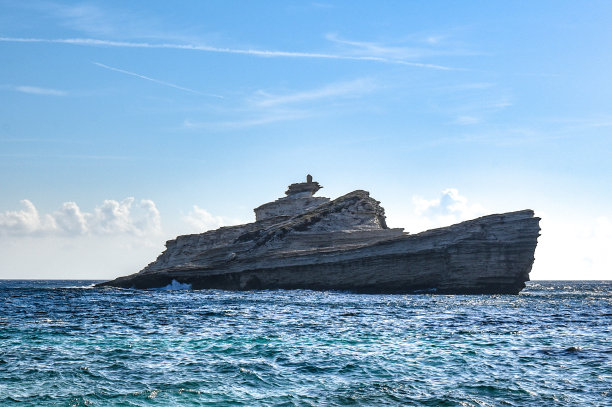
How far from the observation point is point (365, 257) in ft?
189

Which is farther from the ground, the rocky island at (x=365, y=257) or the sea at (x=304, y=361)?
the rocky island at (x=365, y=257)

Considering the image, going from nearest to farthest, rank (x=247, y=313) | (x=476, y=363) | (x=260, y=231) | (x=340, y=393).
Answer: (x=340, y=393) < (x=476, y=363) < (x=247, y=313) < (x=260, y=231)

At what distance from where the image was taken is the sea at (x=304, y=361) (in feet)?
47.6

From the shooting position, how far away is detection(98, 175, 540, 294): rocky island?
53500mm

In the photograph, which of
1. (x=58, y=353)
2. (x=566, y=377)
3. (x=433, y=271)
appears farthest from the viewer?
(x=433, y=271)

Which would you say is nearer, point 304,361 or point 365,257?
point 304,361

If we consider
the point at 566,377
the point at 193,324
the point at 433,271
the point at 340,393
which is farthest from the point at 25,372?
the point at 433,271

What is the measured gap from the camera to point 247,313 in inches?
1351

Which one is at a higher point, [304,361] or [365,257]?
[365,257]

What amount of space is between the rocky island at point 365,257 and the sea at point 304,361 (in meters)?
21.5

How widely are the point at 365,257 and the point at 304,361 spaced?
39241 mm

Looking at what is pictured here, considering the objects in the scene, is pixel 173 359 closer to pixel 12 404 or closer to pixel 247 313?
pixel 12 404

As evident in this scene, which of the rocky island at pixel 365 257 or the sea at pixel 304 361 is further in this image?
the rocky island at pixel 365 257

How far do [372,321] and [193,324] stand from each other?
28.9ft
